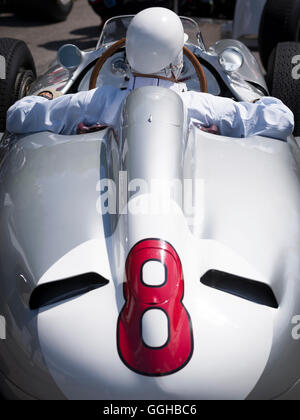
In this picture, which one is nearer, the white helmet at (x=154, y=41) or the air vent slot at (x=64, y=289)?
the air vent slot at (x=64, y=289)

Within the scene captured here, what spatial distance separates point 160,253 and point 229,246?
0.27 meters

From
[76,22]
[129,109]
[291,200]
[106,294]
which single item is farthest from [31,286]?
[76,22]

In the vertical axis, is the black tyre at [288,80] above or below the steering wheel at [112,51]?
below

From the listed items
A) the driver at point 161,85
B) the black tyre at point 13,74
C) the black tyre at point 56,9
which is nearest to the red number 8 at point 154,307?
the driver at point 161,85

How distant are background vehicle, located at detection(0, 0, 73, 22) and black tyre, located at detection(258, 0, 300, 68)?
4.47 meters

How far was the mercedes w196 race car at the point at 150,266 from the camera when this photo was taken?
1.69 m

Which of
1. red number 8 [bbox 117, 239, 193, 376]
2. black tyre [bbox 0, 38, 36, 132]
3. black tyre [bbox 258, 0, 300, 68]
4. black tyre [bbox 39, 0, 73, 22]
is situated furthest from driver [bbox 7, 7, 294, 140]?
black tyre [bbox 39, 0, 73, 22]

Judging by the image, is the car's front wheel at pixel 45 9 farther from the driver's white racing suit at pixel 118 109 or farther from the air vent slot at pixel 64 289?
the air vent slot at pixel 64 289

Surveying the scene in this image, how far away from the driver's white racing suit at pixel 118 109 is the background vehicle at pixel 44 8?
6.74 metres

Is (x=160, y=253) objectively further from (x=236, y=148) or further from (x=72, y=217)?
(x=236, y=148)

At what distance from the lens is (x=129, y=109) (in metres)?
2.24

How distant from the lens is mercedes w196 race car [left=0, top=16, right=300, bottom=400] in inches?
66.6

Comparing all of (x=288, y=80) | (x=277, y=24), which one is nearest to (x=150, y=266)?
(x=288, y=80)

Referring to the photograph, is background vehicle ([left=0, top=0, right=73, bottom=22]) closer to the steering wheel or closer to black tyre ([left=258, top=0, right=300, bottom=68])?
black tyre ([left=258, top=0, right=300, bottom=68])
